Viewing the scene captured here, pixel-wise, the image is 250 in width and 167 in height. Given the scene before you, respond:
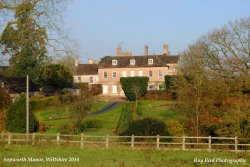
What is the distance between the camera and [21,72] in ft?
193

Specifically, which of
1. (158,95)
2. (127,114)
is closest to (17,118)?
(127,114)

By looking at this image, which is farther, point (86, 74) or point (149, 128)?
point (86, 74)

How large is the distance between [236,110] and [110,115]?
23.7 meters

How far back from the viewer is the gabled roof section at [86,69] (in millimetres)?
95250

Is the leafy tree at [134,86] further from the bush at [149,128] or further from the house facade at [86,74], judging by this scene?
the bush at [149,128]

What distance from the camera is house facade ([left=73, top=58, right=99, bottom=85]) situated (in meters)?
94.9

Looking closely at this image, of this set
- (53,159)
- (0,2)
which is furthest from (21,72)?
(53,159)

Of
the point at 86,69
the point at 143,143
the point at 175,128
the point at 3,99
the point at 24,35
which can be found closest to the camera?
the point at 24,35

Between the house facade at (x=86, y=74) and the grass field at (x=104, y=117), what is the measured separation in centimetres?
3600

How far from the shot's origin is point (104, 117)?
4866 centimetres

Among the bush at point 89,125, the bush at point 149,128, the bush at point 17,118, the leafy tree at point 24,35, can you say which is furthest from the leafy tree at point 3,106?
the leafy tree at point 24,35

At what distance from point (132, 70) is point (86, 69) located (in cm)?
1676

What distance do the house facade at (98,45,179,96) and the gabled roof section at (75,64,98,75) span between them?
10.0 meters

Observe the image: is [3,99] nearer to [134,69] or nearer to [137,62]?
[134,69]
